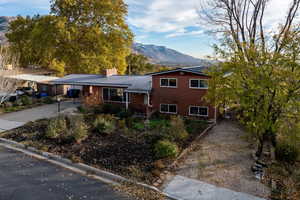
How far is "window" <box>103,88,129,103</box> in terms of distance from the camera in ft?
66.4

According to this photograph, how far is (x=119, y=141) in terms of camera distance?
11656 millimetres

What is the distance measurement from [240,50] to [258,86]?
2.12m

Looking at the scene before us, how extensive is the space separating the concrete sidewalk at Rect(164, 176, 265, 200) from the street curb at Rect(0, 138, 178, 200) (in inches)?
13.9

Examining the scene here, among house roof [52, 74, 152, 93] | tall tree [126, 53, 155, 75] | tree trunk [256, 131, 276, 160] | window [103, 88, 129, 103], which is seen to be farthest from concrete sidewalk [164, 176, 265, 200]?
tall tree [126, 53, 155, 75]

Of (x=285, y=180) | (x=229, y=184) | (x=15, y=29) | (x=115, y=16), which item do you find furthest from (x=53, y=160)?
(x=15, y=29)

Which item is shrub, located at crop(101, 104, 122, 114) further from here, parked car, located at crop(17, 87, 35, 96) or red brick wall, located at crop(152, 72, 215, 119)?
parked car, located at crop(17, 87, 35, 96)

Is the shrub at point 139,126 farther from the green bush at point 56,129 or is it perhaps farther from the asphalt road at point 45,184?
the asphalt road at point 45,184

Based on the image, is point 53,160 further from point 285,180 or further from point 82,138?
point 285,180

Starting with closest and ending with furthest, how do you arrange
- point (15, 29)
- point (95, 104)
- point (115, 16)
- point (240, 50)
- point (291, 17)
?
point (240, 50), point (291, 17), point (95, 104), point (115, 16), point (15, 29)

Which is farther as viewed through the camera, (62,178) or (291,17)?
(291,17)

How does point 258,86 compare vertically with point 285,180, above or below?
above

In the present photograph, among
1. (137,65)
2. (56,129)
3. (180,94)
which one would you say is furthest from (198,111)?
(137,65)

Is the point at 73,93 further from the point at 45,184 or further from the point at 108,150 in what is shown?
the point at 45,184

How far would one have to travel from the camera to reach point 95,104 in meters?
18.9
